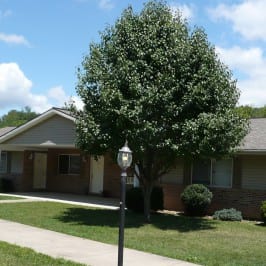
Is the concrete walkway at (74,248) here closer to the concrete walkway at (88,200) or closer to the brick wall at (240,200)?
the concrete walkway at (88,200)

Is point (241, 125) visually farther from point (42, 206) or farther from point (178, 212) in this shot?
point (42, 206)

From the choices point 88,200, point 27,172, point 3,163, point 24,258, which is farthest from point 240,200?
point 3,163

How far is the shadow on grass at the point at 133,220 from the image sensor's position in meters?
16.2

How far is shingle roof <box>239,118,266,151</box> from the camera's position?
741 inches

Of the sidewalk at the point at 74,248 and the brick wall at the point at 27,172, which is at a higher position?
the brick wall at the point at 27,172

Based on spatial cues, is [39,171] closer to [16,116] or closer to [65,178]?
[65,178]

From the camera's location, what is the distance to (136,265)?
1009 cm

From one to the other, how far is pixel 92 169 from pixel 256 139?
10720 millimetres

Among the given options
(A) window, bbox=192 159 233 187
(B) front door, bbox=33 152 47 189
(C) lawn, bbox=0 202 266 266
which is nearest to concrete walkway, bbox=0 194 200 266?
(C) lawn, bbox=0 202 266 266

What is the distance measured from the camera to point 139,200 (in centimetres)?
1931

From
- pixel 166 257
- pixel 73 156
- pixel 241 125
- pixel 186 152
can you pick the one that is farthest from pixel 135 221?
pixel 73 156

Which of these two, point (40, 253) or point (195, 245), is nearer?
point (40, 253)

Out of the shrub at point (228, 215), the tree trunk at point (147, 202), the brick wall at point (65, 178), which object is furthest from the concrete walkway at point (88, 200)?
the shrub at point (228, 215)

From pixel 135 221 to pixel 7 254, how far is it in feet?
22.8
